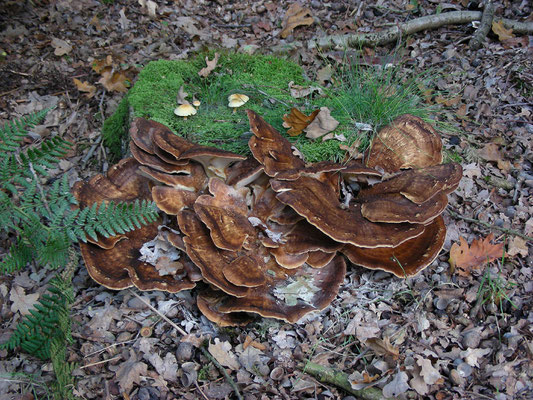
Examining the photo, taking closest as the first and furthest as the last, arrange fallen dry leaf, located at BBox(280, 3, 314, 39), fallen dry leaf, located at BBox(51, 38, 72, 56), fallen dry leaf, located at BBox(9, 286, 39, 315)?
fallen dry leaf, located at BBox(9, 286, 39, 315)
fallen dry leaf, located at BBox(51, 38, 72, 56)
fallen dry leaf, located at BBox(280, 3, 314, 39)

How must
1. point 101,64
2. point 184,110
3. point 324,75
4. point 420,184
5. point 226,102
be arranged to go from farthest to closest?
1. point 101,64
2. point 324,75
3. point 226,102
4. point 184,110
5. point 420,184

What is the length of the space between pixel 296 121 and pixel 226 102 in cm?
130

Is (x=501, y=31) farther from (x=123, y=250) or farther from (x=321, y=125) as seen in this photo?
(x=123, y=250)

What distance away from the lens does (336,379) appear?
359cm

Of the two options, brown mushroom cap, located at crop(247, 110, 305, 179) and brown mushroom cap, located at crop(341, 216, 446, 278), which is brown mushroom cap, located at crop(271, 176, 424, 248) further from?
brown mushroom cap, located at crop(341, 216, 446, 278)

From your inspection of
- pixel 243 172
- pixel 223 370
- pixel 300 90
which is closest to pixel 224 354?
pixel 223 370

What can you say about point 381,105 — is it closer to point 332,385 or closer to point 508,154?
point 508,154

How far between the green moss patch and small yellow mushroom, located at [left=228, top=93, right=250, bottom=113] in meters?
0.15

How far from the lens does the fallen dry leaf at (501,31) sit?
7.72 meters

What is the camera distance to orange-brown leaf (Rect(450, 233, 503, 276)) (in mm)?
4316

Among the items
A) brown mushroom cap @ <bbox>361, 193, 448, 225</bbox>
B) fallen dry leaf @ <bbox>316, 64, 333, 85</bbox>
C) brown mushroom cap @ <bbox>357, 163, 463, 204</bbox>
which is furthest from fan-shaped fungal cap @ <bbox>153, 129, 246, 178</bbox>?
fallen dry leaf @ <bbox>316, 64, 333, 85</bbox>

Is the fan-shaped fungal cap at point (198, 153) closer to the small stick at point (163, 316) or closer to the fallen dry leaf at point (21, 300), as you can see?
the small stick at point (163, 316)

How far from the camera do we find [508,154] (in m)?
5.75

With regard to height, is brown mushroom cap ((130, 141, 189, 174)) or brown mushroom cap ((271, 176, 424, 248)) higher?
brown mushroom cap ((130, 141, 189, 174))
